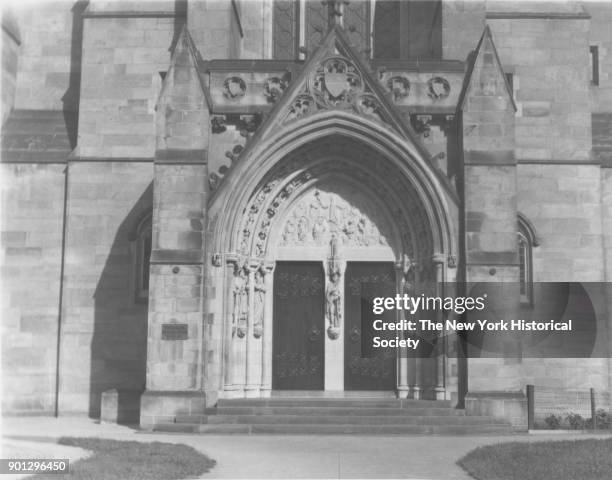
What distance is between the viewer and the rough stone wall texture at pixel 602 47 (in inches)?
915

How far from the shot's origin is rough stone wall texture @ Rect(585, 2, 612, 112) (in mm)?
23234

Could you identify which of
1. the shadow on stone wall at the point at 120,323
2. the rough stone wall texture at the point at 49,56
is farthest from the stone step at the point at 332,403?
the rough stone wall texture at the point at 49,56

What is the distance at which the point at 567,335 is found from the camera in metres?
21.2

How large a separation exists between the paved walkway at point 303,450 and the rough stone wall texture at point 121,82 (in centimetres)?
702

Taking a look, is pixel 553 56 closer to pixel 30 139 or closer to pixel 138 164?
pixel 138 164

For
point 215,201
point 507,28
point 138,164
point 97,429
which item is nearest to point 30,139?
point 138,164

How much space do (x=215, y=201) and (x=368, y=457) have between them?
6959 mm

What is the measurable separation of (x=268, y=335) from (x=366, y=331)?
212 cm

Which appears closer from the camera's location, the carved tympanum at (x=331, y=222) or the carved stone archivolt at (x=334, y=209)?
the carved stone archivolt at (x=334, y=209)

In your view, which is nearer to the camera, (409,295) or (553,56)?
(409,295)

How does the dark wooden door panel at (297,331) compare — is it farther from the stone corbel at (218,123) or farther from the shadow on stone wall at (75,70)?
the shadow on stone wall at (75,70)

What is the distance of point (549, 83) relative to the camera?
2203 centimetres

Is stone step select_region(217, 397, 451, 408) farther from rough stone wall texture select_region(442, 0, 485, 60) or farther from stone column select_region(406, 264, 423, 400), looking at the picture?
rough stone wall texture select_region(442, 0, 485, 60)

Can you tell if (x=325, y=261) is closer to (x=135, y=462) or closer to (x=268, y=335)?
(x=268, y=335)
